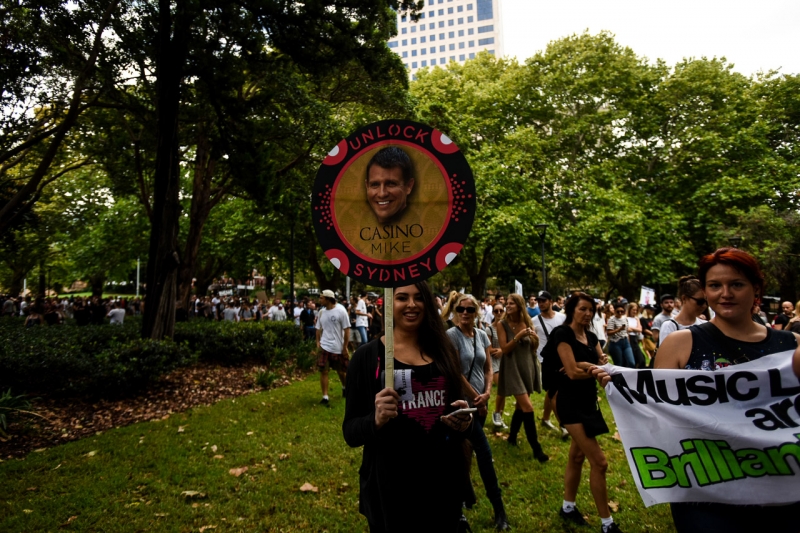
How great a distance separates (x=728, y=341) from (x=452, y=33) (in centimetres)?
A: 12681

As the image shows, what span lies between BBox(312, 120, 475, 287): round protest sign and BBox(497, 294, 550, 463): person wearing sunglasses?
12.5ft

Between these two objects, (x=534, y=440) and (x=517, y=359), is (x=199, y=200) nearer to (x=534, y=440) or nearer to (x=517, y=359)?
(x=517, y=359)

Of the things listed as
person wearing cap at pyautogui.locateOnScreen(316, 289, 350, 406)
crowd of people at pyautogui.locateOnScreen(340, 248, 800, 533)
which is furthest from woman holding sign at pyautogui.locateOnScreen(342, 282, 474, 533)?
person wearing cap at pyautogui.locateOnScreen(316, 289, 350, 406)

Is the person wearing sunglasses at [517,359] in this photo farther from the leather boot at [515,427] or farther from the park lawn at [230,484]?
the park lawn at [230,484]

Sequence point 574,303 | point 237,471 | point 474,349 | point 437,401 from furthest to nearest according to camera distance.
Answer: point 237,471 < point 474,349 < point 574,303 < point 437,401

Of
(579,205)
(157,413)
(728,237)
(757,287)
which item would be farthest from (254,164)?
(728,237)

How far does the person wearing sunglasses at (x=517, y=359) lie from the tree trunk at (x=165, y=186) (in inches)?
297

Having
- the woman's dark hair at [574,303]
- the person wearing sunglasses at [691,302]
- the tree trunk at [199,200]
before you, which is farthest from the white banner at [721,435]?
the tree trunk at [199,200]

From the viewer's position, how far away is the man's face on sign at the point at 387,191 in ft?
7.98

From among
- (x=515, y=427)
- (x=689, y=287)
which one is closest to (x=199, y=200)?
(x=515, y=427)

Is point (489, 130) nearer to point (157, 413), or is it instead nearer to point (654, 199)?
point (654, 199)

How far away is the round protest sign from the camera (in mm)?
2400

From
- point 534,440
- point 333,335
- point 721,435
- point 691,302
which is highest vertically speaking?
point 691,302

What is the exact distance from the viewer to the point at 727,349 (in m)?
2.40
